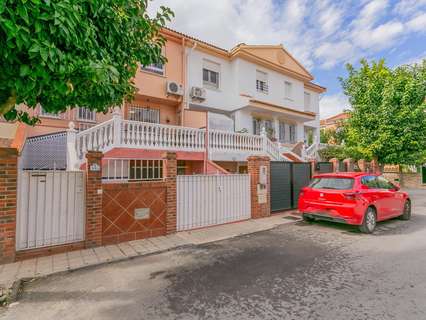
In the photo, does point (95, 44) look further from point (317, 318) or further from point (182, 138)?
point (182, 138)

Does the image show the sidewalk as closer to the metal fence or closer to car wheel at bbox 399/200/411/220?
the metal fence

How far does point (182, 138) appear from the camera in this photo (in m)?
10.1

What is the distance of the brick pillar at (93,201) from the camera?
5508 millimetres

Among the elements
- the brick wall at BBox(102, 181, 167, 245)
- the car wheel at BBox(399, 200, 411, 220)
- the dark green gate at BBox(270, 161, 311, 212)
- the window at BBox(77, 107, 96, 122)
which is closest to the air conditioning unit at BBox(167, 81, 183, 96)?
the window at BBox(77, 107, 96, 122)

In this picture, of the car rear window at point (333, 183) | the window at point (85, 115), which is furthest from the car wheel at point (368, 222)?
the window at point (85, 115)

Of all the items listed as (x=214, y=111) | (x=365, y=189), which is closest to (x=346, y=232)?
(x=365, y=189)

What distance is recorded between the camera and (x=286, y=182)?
396 inches

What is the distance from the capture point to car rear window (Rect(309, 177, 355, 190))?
7.15 m

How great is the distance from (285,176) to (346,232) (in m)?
3.36

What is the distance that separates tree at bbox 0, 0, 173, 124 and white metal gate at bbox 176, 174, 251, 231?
12.1ft

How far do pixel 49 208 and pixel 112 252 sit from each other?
5.45ft

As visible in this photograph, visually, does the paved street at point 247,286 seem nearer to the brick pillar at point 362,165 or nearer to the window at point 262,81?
the brick pillar at point 362,165

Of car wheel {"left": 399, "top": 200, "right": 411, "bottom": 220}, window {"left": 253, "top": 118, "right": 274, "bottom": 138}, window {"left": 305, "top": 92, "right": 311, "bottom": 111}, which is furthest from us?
window {"left": 305, "top": 92, "right": 311, "bottom": 111}

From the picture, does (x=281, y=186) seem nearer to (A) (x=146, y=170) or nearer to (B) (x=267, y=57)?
(A) (x=146, y=170)
